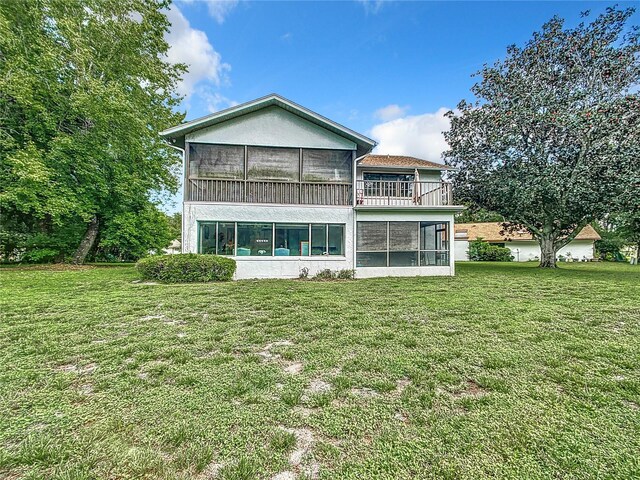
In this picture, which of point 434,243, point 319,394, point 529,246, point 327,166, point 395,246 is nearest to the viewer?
point 319,394

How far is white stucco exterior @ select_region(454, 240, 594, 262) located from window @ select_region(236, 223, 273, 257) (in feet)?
82.4

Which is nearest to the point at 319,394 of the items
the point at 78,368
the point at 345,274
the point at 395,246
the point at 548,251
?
the point at 78,368

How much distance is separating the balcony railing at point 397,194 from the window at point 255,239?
13.9 ft

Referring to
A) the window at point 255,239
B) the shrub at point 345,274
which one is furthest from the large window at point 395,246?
the window at point 255,239

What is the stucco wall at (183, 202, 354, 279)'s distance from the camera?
12023 millimetres

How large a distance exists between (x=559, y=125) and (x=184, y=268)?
59.3ft

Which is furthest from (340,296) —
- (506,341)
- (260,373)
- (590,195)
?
(590,195)

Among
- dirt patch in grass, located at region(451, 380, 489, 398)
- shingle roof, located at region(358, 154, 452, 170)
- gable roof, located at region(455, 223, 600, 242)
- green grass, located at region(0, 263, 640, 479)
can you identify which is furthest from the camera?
gable roof, located at region(455, 223, 600, 242)

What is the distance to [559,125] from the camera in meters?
14.8

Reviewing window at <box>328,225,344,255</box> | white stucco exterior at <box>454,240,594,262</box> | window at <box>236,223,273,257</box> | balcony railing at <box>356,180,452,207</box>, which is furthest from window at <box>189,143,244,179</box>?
white stucco exterior at <box>454,240,594,262</box>

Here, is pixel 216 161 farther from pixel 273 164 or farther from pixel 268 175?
pixel 273 164

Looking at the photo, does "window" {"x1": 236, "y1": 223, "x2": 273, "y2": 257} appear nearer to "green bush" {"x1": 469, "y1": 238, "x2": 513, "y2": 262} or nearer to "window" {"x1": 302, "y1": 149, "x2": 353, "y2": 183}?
"window" {"x1": 302, "y1": 149, "x2": 353, "y2": 183}

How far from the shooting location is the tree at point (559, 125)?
14.3m

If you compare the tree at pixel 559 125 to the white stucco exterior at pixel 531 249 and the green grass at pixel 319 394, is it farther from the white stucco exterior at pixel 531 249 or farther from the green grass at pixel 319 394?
the white stucco exterior at pixel 531 249
